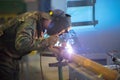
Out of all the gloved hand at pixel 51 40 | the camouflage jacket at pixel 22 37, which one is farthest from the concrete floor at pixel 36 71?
the gloved hand at pixel 51 40

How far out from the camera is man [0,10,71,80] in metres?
2.32

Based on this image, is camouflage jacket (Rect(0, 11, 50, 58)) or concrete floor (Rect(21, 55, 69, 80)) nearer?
camouflage jacket (Rect(0, 11, 50, 58))

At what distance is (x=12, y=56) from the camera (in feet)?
8.29

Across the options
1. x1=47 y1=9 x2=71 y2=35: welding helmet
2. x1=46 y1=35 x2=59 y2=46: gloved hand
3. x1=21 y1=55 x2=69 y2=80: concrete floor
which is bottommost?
x1=21 y1=55 x2=69 y2=80: concrete floor

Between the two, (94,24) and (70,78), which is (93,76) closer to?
(70,78)

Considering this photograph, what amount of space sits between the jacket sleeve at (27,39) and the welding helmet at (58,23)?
0.64 feet

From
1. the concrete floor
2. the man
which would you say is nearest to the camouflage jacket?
the man

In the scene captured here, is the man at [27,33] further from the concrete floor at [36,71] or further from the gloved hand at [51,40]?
the concrete floor at [36,71]

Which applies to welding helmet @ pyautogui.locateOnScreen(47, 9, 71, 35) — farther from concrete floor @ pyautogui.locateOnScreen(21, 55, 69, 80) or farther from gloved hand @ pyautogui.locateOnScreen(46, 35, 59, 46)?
concrete floor @ pyautogui.locateOnScreen(21, 55, 69, 80)

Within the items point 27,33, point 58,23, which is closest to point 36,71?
point 58,23

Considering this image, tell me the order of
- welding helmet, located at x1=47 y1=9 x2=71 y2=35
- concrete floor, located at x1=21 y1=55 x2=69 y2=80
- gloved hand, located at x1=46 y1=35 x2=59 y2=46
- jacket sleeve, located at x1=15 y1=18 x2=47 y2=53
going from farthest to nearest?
concrete floor, located at x1=21 y1=55 x2=69 y2=80 → welding helmet, located at x1=47 y1=9 x2=71 y2=35 → gloved hand, located at x1=46 y1=35 x2=59 y2=46 → jacket sleeve, located at x1=15 y1=18 x2=47 y2=53

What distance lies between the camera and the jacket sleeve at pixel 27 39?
7.30ft

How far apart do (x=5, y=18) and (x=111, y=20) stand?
2698 mm

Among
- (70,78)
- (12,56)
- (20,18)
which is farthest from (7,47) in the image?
(70,78)
